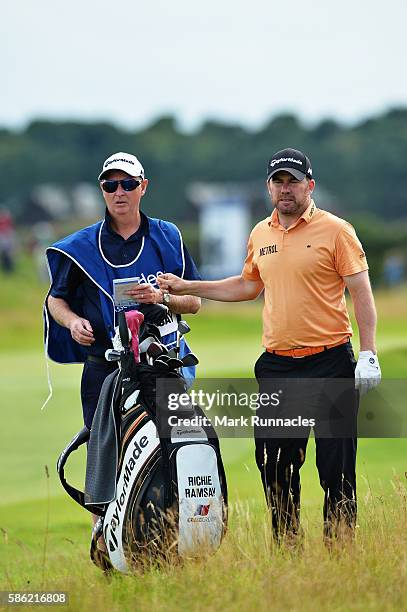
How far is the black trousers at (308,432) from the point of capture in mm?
5703

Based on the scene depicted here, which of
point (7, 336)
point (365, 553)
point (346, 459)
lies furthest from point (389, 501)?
point (7, 336)

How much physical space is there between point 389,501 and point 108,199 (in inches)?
75.6

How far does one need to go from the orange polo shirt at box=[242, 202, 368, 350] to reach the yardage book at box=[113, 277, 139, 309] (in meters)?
0.62

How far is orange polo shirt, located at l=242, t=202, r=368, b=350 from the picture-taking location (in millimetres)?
5723

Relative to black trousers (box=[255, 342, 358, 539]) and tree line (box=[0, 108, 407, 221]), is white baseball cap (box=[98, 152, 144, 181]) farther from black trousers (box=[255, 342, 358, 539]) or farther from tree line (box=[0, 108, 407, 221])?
tree line (box=[0, 108, 407, 221])

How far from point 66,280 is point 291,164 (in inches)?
48.4

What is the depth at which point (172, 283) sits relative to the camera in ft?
19.6

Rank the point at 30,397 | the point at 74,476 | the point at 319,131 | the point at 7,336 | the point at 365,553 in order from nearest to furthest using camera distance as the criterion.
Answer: the point at 365,553, the point at 74,476, the point at 30,397, the point at 7,336, the point at 319,131

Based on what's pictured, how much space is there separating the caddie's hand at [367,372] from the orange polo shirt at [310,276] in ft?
0.81

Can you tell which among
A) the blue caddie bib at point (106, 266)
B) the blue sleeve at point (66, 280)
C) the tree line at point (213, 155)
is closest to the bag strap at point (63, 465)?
the blue caddie bib at point (106, 266)

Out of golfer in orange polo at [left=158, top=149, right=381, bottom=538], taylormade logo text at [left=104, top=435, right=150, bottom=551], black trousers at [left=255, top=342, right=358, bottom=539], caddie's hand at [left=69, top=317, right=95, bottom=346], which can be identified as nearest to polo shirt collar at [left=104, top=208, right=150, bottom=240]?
caddie's hand at [left=69, top=317, right=95, bottom=346]

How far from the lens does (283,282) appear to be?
5793 mm

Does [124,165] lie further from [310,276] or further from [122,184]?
[310,276]

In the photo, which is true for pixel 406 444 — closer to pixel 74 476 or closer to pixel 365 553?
pixel 74 476
